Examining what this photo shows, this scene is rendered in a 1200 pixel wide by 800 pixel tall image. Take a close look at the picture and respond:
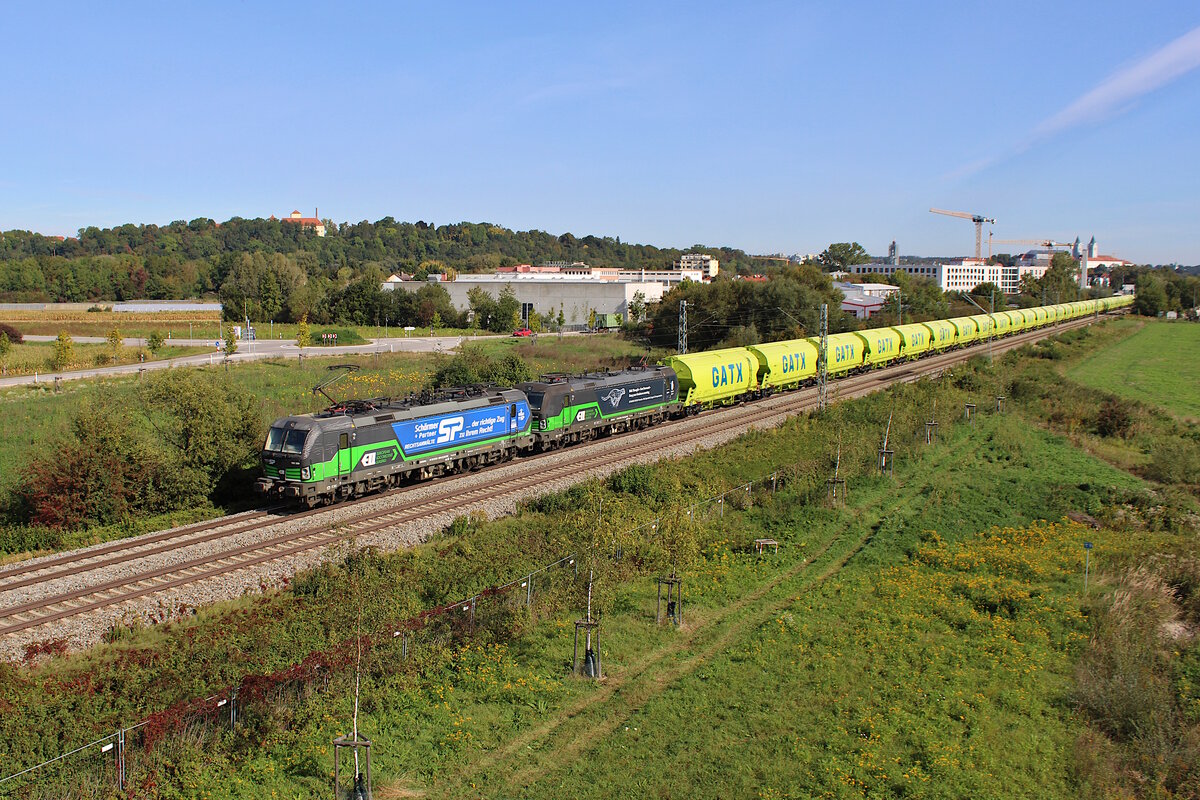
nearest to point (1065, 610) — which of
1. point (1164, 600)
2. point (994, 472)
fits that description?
point (1164, 600)

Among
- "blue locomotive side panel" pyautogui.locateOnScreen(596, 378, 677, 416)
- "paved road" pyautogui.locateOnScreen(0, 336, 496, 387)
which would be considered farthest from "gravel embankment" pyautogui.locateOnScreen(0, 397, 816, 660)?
"paved road" pyautogui.locateOnScreen(0, 336, 496, 387)

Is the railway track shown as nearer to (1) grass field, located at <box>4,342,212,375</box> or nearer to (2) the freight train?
(2) the freight train

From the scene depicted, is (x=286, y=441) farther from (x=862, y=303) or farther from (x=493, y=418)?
(x=862, y=303)

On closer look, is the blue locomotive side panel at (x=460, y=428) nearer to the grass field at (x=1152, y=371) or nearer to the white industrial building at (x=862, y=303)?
the grass field at (x=1152, y=371)

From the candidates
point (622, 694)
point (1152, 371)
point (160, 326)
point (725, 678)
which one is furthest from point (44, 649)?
point (160, 326)

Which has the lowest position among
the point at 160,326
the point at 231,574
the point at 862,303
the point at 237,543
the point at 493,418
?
the point at 231,574

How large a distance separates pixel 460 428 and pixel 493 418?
1914 millimetres

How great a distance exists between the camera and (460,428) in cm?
3153

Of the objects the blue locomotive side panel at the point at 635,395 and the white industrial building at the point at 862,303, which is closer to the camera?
the blue locomotive side panel at the point at 635,395

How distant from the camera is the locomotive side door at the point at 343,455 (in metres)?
27.0

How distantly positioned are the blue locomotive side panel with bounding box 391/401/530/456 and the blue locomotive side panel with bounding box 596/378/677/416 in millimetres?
5545

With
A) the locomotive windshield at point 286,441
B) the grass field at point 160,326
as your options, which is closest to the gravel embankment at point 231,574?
the locomotive windshield at point 286,441

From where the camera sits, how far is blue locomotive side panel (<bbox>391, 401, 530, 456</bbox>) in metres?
29.5

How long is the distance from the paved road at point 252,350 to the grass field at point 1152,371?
53823mm
